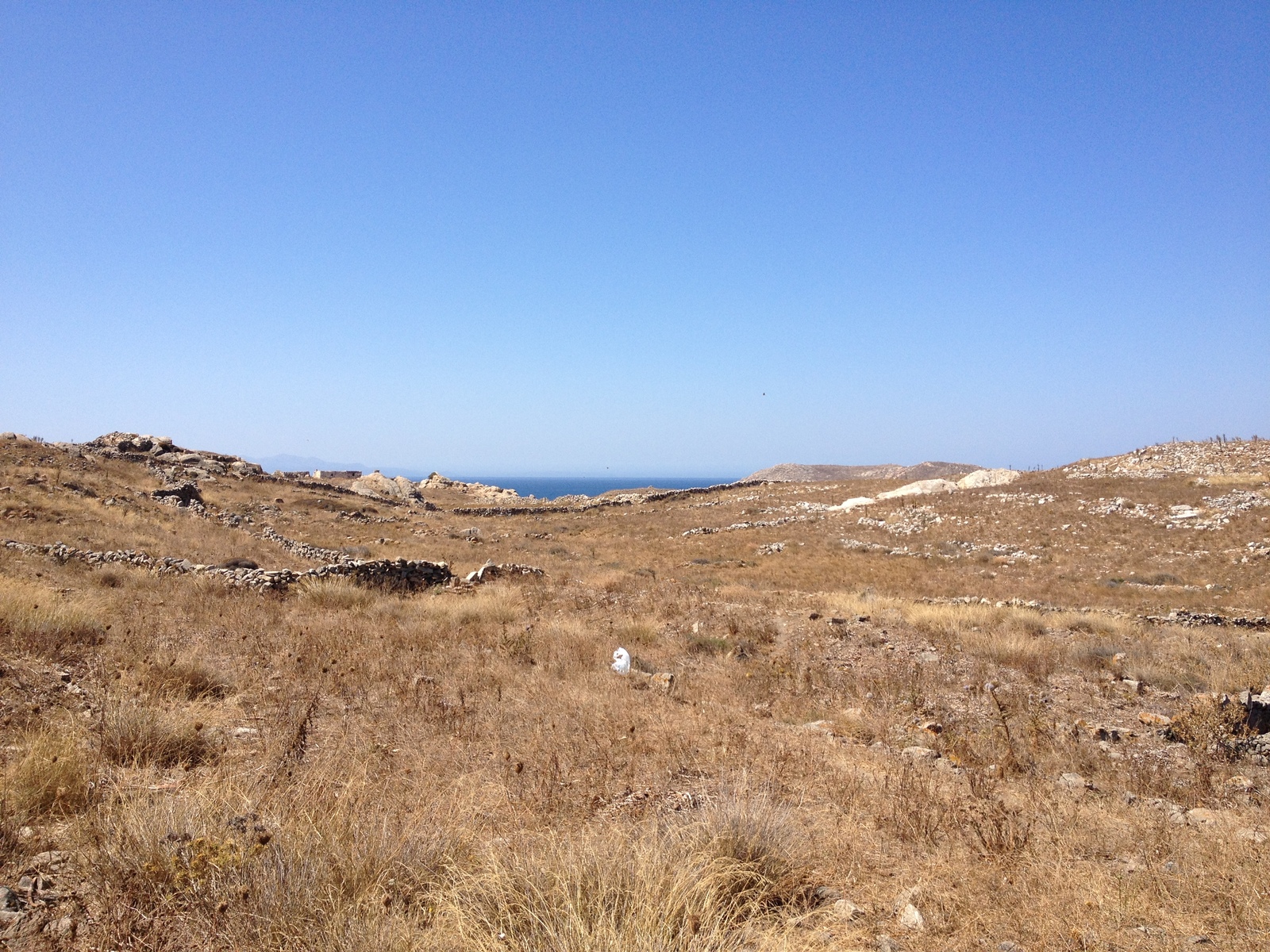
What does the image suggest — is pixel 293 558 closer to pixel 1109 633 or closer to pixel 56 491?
pixel 56 491

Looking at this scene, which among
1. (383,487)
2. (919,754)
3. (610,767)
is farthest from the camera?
(383,487)

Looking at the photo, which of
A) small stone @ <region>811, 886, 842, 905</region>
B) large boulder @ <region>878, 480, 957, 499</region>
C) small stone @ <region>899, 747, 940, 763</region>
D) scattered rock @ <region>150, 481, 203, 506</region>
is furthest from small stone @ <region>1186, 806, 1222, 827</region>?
large boulder @ <region>878, 480, 957, 499</region>

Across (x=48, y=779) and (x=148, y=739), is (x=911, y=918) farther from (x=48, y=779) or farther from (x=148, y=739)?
(x=148, y=739)

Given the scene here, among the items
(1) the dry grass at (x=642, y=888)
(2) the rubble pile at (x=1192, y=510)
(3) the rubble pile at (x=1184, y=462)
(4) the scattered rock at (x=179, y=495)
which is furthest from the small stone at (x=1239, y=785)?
(3) the rubble pile at (x=1184, y=462)

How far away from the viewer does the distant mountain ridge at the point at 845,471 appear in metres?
60.6

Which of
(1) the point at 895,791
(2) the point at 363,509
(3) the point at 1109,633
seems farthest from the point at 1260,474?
(2) the point at 363,509

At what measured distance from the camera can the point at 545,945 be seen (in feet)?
8.56

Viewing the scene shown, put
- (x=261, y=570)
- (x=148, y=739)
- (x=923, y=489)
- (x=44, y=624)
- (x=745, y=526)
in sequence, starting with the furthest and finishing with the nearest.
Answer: (x=923, y=489) < (x=745, y=526) < (x=261, y=570) < (x=44, y=624) < (x=148, y=739)

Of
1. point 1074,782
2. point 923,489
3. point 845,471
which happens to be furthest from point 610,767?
point 845,471

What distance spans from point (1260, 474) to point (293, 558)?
39.8 m

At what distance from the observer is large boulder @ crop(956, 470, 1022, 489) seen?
37.3 meters

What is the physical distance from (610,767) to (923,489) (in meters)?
36.1

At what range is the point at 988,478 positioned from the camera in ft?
125

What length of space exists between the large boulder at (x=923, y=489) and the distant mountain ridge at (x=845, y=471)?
21519mm
